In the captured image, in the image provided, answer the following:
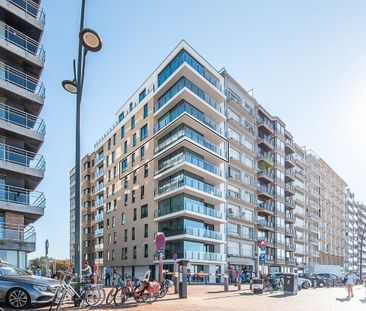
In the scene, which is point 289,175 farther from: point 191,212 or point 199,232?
point 191,212

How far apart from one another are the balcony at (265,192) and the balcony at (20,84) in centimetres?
3226

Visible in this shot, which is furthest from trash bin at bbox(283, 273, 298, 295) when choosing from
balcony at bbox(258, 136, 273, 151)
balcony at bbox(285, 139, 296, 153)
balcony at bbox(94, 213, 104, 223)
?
balcony at bbox(285, 139, 296, 153)

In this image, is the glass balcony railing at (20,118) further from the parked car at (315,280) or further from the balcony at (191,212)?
the parked car at (315,280)

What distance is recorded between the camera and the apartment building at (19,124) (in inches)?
948

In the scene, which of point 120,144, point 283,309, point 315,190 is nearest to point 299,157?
point 315,190

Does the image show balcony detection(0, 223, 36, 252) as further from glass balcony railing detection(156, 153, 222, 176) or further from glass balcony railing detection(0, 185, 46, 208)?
glass balcony railing detection(156, 153, 222, 176)

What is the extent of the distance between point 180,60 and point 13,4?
17.4m

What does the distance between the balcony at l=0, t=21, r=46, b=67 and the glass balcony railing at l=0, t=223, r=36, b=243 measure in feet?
38.3

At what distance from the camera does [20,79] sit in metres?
26.3

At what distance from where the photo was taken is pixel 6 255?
75.7 feet

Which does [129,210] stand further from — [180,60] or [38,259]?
[38,259]

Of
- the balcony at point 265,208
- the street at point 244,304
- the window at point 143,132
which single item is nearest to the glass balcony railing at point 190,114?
the window at point 143,132

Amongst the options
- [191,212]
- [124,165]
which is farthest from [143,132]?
[191,212]

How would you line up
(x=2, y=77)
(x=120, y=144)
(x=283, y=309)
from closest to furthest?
(x=283, y=309) < (x=2, y=77) < (x=120, y=144)
